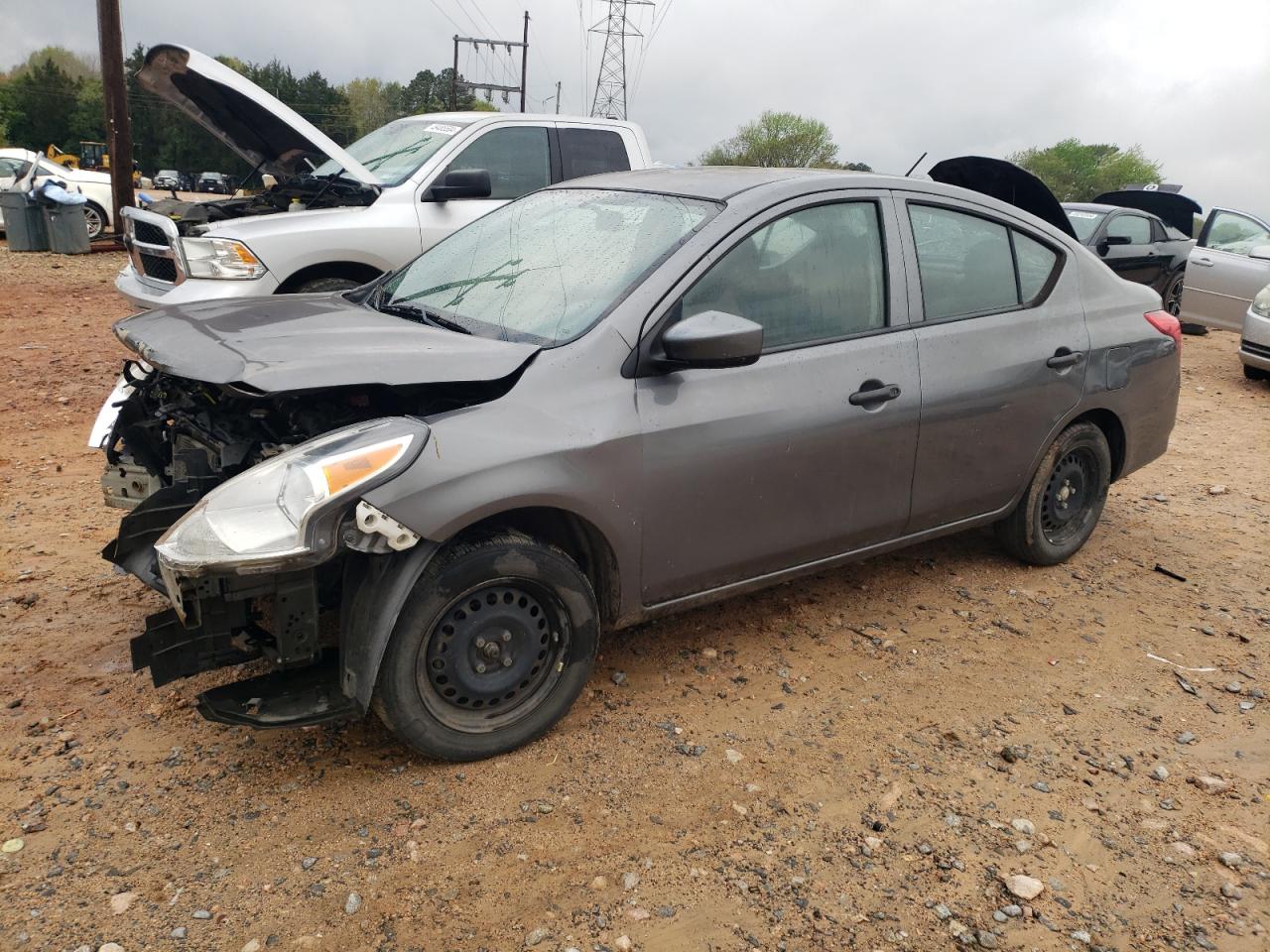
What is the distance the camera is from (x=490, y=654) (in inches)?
117

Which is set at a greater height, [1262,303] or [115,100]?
[115,100]

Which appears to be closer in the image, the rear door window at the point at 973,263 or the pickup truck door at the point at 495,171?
the rear door window at the point at 973,263

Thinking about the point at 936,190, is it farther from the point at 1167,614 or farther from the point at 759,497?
the point at 1167,614

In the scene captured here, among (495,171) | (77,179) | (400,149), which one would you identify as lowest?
(495,171)

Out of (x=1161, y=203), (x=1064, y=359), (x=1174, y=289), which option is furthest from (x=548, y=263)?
(x=1161, y=203)

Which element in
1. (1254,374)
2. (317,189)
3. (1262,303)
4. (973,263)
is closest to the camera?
(973,263)

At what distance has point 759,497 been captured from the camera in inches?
134

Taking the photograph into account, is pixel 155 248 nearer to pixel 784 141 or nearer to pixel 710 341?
pixel 710 341

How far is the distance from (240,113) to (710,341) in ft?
16.3

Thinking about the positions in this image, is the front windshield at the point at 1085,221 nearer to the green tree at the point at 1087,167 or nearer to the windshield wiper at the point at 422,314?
the windshield wiper at the point at 422,314

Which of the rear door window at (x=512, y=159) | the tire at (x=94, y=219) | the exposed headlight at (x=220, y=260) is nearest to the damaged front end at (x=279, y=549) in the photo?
the exposed headlight at (x=220, y=260)

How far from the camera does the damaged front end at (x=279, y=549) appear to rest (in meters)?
2.59

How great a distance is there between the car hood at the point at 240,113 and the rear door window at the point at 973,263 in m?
3.74

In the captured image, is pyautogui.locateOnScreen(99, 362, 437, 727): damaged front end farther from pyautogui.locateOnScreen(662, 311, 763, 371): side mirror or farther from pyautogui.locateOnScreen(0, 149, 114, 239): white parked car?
pyautogui.locateOnScreen(0, 149, 114, 239): white parked car
